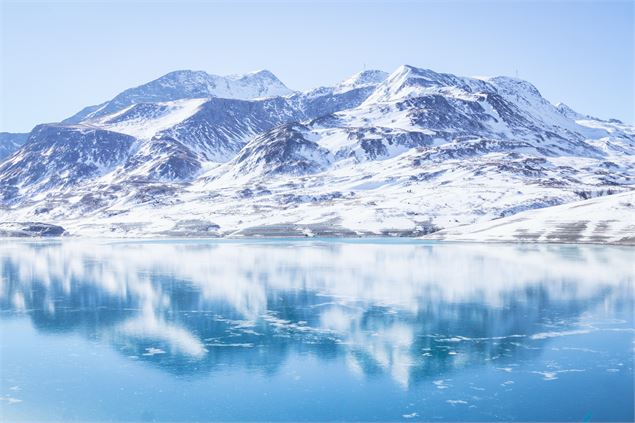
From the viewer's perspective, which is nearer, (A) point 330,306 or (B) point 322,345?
(B) point 322,345

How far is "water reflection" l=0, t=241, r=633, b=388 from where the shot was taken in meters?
51.2

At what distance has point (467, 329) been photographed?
59.7 m

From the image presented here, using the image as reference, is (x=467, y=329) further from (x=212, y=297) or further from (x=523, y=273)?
(x=523, y=273)

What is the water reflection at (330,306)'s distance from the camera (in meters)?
51.2

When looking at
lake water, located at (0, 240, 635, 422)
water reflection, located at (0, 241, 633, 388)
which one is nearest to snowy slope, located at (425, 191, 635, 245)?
water reflection, located at (0, 241, 633, 388)

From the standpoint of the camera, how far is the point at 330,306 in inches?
2874

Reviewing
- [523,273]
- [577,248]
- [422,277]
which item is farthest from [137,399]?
[577,248]

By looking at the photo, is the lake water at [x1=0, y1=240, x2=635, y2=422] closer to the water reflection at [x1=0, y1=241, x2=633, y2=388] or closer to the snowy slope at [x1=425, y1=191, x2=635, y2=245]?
the water reflection at [x1=0, y1=241, x2=633, y2=388]

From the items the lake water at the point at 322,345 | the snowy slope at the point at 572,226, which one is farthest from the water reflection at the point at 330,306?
the snowy slope at the point at 572,226

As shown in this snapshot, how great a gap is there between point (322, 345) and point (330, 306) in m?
19.1

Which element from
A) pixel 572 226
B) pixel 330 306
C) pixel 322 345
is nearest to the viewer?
pixel 322 345

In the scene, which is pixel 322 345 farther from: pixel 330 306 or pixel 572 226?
pixel 572 226

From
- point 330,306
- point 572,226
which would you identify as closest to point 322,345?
point 330,306

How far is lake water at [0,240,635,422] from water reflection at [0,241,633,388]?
1.04 feet
